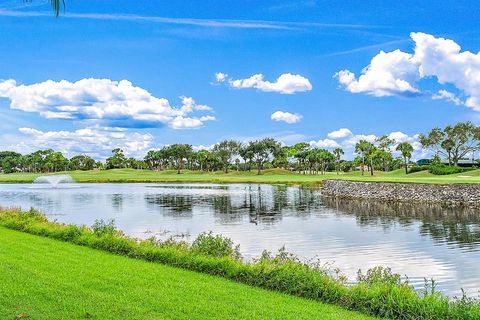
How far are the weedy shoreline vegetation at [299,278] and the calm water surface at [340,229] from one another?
3.14 m

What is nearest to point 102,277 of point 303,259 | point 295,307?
point 295,307

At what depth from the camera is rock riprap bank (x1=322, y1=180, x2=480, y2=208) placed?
1802 inches

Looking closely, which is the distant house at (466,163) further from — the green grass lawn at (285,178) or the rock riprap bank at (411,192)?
the rock riprap bank at (411,192)

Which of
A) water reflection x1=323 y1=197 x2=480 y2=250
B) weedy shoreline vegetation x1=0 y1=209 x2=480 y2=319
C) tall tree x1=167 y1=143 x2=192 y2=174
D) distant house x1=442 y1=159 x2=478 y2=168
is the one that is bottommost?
water reflection x1=323 y1=197 x2=480 y2=250

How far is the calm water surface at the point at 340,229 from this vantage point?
19812 mm

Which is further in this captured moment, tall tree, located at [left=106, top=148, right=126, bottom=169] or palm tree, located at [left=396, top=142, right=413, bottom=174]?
tall tree, located at [left=106, top=148, right=126, bottom=169]

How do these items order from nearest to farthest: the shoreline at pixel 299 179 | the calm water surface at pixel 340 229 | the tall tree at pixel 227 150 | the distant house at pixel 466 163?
1. the calm water surface at pixel 340 229
2. the shoreline at pixel 299 179
3. the distant house at pixel 466 163
4. the tall tree at pixel 227 150

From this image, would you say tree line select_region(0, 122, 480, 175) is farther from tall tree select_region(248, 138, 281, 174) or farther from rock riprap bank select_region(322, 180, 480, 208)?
rock riprap bank select_region(322, 180, 480, 208)

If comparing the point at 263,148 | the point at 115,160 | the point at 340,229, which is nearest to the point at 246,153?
the point at 263,148

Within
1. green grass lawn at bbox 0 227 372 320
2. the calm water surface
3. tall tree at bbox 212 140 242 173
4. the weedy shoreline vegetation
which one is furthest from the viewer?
tall tree at bbox 212 140 242 173

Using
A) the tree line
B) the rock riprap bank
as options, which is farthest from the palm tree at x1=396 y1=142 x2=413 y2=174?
the rock riprap bank

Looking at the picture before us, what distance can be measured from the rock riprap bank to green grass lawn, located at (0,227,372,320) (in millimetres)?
39049

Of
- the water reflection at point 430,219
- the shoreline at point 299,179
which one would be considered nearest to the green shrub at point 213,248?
the water reflection at point 430,219

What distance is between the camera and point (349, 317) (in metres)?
10.5
